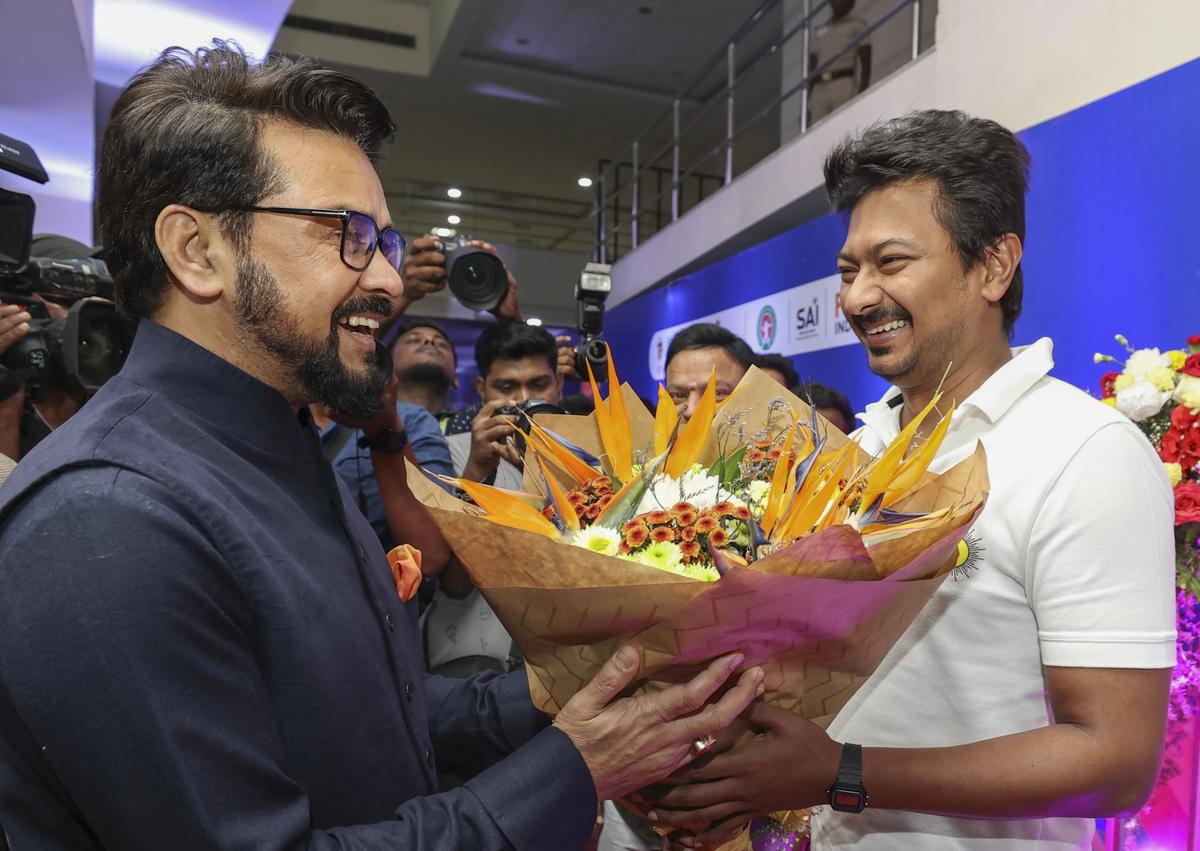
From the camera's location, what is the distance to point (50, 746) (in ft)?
2.40

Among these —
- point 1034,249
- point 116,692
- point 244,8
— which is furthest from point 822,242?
point 116,692

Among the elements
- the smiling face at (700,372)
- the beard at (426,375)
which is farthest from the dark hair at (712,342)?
the beard at (426,375)

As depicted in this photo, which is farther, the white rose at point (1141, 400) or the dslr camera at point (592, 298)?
the dslr camera at point (592, 298)

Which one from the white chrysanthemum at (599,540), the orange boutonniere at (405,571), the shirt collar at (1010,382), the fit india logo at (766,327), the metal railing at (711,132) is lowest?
the orange boutonniere at (405,571)

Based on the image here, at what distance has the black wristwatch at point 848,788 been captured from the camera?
1.06m

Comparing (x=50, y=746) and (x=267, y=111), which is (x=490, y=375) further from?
(x=50, y=746)

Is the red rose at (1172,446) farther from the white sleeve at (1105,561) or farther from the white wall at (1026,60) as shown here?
the white wall at (1026,60)

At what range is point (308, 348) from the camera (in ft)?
3.48

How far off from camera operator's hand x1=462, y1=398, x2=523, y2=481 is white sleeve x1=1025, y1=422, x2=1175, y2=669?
57.0 inches

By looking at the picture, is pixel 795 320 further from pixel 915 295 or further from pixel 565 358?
pixel 915 295

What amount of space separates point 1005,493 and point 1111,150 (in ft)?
7.59

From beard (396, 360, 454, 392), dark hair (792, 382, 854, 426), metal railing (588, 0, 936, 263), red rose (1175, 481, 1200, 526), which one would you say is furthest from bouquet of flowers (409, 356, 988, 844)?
metal railing (588, 0, 936, 263)

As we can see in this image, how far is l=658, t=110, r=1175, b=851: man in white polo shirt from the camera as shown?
1.05m

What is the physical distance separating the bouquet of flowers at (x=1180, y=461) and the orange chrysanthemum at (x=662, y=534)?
1.53 meters
